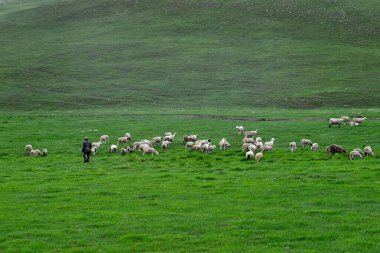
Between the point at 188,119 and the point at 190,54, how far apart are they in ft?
148

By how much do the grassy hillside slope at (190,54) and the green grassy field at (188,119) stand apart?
1.26 feet

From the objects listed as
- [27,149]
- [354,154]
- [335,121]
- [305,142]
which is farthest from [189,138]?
[354,154]

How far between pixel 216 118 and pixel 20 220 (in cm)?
3692

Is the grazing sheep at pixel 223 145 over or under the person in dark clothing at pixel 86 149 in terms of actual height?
under

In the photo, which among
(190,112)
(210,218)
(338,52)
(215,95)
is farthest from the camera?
(338,52)

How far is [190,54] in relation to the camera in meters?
96.8

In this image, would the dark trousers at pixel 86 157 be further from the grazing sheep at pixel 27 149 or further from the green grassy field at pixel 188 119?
the grazing sheep at pixel 27 149

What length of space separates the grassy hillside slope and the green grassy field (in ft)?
1.26

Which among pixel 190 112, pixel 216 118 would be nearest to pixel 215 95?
pixel 190 112

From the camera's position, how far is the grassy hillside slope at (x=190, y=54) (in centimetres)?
7162

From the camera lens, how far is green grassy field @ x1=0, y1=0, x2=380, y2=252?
686 inches

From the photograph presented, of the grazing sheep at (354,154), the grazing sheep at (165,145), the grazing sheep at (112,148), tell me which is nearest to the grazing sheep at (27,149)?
the grazing sheep at (112,148)

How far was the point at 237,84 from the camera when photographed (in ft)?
258

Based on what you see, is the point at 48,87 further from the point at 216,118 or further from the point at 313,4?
the point at 313,4
